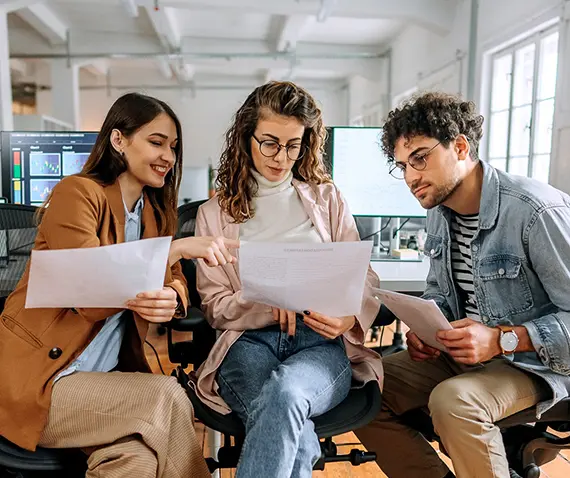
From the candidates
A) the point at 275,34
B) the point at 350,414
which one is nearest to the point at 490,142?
the point at 275,34

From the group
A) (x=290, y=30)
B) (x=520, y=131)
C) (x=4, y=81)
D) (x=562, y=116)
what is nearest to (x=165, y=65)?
(x=290, y=30)

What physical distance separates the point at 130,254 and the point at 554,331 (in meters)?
0.90

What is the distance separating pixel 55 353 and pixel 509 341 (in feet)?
3.23

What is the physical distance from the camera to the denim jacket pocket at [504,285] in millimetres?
1246

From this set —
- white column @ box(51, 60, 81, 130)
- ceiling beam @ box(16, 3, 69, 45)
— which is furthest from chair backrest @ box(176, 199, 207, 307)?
white column @ box(51, 60, 81, 130)

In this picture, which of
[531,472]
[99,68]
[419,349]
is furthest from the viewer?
[99,68]

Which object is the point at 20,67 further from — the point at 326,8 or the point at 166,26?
the point at 326,8

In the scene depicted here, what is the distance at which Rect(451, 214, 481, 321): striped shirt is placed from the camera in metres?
1.38

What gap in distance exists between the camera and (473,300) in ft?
4.55

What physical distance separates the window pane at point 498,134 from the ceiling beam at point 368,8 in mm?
1152

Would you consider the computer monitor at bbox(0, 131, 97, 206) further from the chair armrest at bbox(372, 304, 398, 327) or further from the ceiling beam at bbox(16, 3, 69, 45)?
the ceiling beam at bbox(16, 3, 69, 45)

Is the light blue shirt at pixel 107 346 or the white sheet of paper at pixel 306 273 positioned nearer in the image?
the white sheet of paper at pixel 306 273

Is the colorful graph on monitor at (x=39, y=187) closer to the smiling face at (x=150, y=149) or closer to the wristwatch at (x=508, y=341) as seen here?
the smiling face at (x=150, y=149)

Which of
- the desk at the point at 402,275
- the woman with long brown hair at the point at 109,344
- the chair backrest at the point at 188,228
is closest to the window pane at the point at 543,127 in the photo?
the desk at the point at 402,275
